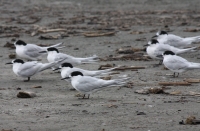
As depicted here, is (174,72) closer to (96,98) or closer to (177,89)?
(177,89)

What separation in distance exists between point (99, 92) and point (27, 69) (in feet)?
5.14

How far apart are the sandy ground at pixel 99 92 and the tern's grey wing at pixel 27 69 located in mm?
148

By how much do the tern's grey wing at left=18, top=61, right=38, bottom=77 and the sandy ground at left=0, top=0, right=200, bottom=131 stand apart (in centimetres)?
15

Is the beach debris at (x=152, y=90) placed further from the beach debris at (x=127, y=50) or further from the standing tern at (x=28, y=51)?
the beach debris at (x=127, y=50)

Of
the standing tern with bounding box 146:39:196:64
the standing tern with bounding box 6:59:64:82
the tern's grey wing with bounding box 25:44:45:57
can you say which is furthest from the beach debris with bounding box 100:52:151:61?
the standing tern with bounding box 6:59:64:82

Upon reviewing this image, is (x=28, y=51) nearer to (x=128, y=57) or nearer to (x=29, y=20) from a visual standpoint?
(x=128, y=57)

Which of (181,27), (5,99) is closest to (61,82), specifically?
(5,99)

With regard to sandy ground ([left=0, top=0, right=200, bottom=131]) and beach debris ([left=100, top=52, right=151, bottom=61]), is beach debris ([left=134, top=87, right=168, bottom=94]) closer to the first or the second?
sandy ground ([left=0, top=0, right=200, bottom=131])

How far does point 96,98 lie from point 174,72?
2.09 meters

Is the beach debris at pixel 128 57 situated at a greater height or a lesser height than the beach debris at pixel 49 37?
lesser

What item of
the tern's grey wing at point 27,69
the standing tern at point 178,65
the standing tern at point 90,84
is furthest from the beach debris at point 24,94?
the standing tern at point 178,65

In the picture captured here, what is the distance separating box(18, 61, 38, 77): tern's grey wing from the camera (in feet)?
28.3

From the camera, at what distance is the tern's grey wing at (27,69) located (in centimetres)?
862

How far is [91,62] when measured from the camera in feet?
31.3
